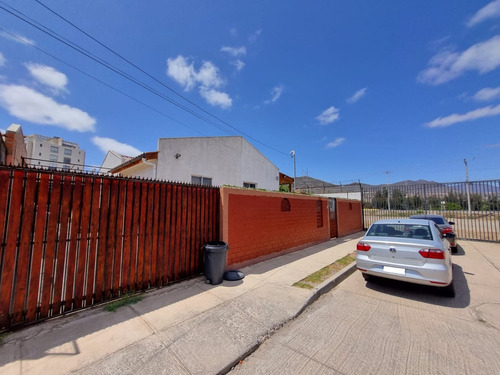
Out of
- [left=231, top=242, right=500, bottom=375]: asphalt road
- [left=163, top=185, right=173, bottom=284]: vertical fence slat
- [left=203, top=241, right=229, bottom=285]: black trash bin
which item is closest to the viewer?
[left=231, top=242, right=500, bottom=375]: asphalt road

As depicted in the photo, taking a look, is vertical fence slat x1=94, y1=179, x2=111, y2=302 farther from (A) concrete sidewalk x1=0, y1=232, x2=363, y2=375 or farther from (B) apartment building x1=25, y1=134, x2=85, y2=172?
(B) apartment building x1=25, y1=134, x2=85, y2=172

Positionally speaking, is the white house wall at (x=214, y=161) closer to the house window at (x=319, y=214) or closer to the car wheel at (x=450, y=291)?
the house window at (x=319, y=214)

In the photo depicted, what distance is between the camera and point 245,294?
4.26 metres

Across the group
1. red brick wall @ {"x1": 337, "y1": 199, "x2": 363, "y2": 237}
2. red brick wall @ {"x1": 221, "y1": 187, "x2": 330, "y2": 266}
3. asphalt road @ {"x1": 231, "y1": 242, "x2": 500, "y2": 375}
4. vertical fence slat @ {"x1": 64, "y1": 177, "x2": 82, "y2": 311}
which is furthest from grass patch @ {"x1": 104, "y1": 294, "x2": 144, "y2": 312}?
red brick wall @ {"x1": 337, "y1": 199, "x2": 363, "y2": 237}

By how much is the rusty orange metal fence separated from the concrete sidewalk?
346 millimetres

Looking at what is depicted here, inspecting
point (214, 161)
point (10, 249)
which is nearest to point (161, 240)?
point (10, 249)

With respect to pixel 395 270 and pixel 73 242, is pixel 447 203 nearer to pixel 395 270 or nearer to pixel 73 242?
pixel 395 270

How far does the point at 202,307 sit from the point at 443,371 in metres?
3.35

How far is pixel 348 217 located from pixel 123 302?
1292 cm

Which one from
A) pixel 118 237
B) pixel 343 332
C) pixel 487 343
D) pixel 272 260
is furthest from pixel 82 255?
pixel 487 343

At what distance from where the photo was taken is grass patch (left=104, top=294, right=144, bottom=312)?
3537 millimetres

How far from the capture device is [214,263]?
→ 4.74 metres

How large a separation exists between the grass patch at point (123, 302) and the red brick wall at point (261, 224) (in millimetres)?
2267

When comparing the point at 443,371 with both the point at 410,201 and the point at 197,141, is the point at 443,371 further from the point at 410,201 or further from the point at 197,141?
the point at 410,201
